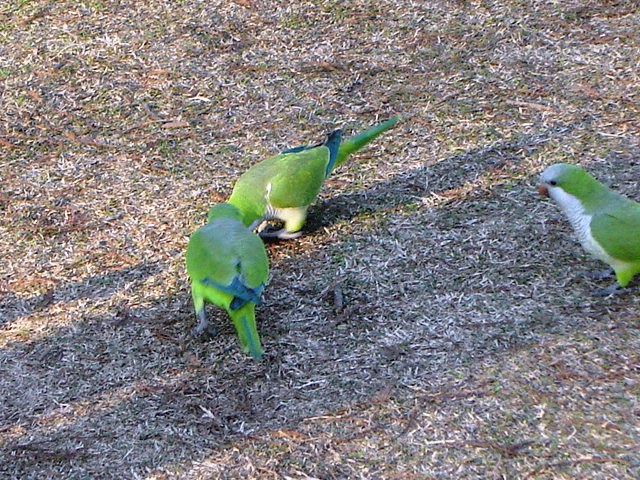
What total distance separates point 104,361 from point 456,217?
6.63ft

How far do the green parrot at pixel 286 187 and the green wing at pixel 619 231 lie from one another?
1466mm

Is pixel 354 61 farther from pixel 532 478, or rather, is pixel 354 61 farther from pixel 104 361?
pixel 532 478

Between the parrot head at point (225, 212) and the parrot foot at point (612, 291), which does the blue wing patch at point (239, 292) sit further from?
the parrot foot at point (612, 291)

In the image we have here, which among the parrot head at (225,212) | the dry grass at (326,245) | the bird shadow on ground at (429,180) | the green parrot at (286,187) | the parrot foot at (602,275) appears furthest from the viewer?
the bird shadow on ground at (429,180)

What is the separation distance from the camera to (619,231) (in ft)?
12.3

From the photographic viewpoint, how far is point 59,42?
6234 millimetres

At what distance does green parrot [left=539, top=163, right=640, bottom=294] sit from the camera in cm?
376

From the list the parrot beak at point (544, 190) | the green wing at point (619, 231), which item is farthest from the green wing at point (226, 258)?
the green wing at point (619, 231)

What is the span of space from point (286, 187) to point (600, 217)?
62.4 inches

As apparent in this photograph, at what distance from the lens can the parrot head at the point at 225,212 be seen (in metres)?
4.26

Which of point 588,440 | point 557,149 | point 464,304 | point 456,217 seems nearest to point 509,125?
point 557,149

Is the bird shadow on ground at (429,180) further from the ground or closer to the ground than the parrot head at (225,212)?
closer to the ground

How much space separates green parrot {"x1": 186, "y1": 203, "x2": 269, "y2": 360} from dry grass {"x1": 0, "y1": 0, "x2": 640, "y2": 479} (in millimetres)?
194

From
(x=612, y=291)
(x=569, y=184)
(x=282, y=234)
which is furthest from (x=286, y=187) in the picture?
(x=612, y=291)
